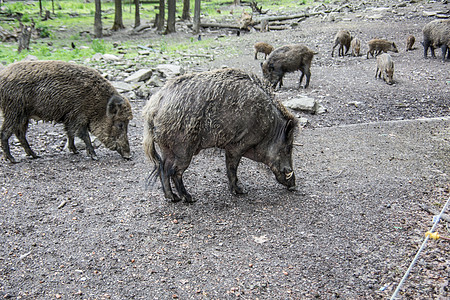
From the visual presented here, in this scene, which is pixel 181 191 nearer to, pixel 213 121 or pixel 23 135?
pixel 213 121

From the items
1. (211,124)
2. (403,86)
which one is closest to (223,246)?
(211,124)

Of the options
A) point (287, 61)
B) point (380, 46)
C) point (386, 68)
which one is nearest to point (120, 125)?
point (287, 61)

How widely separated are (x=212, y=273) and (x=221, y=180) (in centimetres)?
233

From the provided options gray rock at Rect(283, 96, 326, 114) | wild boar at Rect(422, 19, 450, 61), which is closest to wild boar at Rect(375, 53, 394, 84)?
gray rock at Rect(283, 96, 326, 114)

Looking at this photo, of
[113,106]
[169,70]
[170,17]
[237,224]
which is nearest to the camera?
[237,224]

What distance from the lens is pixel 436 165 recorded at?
249 inches

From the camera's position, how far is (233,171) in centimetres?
546

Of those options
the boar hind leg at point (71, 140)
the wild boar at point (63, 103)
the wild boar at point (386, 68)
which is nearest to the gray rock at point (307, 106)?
the wild boar at point (386, 68)

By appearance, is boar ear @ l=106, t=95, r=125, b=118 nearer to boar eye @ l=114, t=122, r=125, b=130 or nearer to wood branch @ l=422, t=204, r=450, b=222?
boar eye @ l=114, t=122, r=125, b=130

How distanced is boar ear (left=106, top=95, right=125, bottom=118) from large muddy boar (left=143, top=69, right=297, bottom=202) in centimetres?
200

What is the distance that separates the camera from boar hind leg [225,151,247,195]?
5356 millimetres

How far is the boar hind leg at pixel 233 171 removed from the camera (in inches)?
211

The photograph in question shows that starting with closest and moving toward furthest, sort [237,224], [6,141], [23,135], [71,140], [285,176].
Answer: [237,224] → [285,176] → [6,141] → [23,135] → [71,140]

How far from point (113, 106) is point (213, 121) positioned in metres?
2.78
